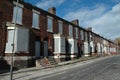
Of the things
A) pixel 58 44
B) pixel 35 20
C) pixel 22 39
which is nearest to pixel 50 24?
pixel 58 44

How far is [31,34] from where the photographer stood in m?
21.6

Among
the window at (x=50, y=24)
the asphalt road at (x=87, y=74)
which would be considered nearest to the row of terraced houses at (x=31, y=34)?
the window at (x=50, y=24)

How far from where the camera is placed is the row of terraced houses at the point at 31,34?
59.6 ft

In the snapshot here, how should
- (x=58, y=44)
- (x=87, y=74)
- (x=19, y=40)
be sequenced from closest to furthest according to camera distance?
1. (x=87, y=74)
2. (x=19, y=40)
3. (x=58, y=44)

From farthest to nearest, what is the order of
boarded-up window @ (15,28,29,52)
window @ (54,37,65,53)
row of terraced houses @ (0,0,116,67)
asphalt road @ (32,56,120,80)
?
1. window @ (54,37,65,53)
2. boarded-up window @ (15,28,29,52)
3. row of terraced houses @ (0,0,116,67)
4. asphalt road @ (32,56,120,80)

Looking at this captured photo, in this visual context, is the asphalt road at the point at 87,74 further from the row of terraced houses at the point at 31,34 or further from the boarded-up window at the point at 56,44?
the boarded-up window at the point at 56,44

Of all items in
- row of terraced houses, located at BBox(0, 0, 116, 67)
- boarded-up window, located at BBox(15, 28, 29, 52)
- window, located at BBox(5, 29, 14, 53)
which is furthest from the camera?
boarded-up window, located at BBox(15, 28, 29, 52)

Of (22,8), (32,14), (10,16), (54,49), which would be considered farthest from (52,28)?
(10,16)

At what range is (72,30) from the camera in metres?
33.6

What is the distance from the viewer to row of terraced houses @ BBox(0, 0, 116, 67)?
18156 millimetres

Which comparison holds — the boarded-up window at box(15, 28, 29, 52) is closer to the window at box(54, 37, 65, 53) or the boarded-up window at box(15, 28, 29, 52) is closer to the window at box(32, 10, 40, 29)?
the window at box(32, 10, 40, 29)

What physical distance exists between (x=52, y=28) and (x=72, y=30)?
8073mm

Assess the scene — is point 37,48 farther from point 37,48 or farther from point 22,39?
point 22,39

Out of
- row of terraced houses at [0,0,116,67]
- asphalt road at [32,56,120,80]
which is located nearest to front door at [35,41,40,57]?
row of terraced houses at [0,0,116,67]
